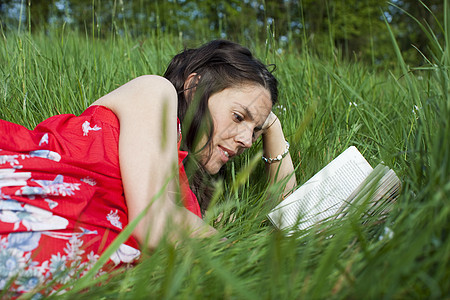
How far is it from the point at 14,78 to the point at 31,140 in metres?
0.98

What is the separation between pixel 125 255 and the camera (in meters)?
1.15

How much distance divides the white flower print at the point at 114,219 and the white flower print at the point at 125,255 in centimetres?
11

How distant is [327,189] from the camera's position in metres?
1.54

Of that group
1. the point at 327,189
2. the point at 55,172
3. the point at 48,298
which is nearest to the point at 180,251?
the point at 48,298

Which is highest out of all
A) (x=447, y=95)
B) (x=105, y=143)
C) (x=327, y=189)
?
(x=447, y=95)

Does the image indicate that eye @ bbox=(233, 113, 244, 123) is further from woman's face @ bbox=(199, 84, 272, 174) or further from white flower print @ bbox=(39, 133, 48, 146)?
white flower print @ bbox=(39, 133, 48, 146)

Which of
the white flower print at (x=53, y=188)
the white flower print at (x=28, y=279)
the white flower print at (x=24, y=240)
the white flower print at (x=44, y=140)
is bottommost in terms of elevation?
the white flower print at (x=28, y=279)

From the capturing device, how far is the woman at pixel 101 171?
1.07 m

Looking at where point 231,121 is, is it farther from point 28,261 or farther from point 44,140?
point 28,261

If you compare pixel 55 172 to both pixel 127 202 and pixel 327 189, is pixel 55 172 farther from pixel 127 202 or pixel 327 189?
pixel 327 189

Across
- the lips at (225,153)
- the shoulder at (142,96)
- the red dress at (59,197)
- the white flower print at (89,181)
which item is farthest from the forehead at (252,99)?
the white flower print at (89,181)

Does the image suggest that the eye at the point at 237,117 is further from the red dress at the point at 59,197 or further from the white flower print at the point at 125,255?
the white flower print at the point at 125,255

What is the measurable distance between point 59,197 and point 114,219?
0.59 ft

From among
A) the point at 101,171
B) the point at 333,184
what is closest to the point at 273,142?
the point at 333,184
